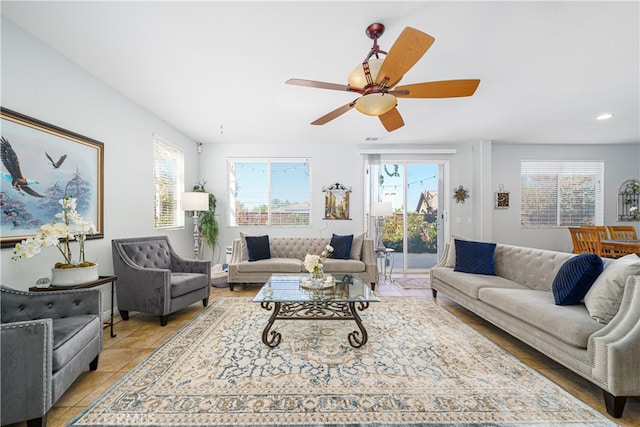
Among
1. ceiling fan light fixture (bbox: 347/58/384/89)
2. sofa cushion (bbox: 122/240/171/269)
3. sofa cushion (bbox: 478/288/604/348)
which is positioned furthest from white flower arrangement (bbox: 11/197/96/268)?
sofa cushion (bbox: 478/288/604/348)

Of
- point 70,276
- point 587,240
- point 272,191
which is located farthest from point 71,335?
point 587,240

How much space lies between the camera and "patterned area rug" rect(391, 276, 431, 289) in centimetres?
461

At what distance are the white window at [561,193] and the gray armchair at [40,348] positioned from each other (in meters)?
7.13

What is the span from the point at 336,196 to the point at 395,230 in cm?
147

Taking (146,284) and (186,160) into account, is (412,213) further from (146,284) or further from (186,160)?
(146,284)

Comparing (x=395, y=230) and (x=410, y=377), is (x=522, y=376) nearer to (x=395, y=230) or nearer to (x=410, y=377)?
(x=410, y=377)

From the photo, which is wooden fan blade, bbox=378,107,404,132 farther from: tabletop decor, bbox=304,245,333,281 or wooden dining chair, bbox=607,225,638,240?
wooden dining chair, bbox=607,225,638,240

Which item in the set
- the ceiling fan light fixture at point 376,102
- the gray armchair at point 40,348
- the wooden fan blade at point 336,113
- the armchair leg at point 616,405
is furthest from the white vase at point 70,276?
the armchair leg at point 616,405

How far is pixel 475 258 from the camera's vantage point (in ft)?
11.5

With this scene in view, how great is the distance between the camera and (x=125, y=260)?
9.76 feet

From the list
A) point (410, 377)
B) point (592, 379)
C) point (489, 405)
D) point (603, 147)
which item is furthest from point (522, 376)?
point (603, 147)

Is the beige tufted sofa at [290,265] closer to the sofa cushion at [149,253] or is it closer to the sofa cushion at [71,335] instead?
the sofa cushion at [149,253]

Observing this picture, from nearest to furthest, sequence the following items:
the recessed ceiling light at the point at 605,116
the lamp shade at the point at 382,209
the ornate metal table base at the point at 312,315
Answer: the ornate metal table base at the point at 312,315
the recessed ceiling light at the point at 605,116
the lamp shade at the point at 382,209

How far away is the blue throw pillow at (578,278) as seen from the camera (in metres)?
2.12
